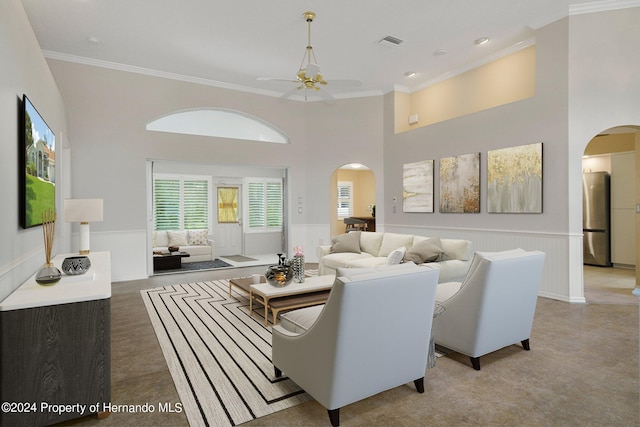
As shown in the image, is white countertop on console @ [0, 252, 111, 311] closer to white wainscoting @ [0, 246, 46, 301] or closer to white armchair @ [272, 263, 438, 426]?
white wainscoting @ [0, 246, 46, 301]

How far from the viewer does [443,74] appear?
6762 millimetres

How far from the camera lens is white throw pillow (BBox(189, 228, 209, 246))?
8.68 metres

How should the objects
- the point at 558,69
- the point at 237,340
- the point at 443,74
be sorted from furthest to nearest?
1. the point at 443,74
2. the point at 558,69
3. the point at 237,340

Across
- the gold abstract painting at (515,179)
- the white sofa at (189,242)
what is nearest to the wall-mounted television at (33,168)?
the white sofa at (189,242)

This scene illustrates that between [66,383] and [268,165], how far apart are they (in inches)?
232

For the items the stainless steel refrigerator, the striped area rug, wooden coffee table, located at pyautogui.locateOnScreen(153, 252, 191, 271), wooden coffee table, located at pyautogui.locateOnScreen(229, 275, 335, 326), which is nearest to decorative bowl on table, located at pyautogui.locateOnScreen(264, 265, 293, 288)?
wooden coffee table, located at pyautogui.locateOnScreen(229, 275, 335, 326)

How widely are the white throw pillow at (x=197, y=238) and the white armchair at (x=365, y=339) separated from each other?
6.95 metres

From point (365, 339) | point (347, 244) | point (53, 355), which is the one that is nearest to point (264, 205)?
point (347, 244)

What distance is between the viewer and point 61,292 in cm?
217

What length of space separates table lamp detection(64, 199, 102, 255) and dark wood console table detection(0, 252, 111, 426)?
2.26m

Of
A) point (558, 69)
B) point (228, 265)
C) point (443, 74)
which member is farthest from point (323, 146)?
point (558, 69)

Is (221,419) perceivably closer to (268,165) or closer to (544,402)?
(544,402)

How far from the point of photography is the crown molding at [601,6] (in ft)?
14.1

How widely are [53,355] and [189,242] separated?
692 centimetres
